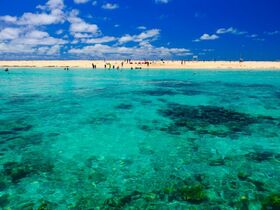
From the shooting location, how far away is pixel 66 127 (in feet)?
56.2

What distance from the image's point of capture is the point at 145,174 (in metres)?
10.4

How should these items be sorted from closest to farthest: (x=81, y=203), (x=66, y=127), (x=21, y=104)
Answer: (x=81, y=203)
(x=66, y=127)
(x=21, y=104)

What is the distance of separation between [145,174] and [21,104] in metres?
18.5

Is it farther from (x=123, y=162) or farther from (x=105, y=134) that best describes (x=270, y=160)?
(x=105, y=134)

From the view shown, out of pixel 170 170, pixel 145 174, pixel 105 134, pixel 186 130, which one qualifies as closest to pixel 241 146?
pixel 186 130

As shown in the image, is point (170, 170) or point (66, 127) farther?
point (66, 127)

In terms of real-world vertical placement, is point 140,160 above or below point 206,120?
below

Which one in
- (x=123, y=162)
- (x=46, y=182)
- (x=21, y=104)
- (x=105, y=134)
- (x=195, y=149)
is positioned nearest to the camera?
(x=46, y=182)

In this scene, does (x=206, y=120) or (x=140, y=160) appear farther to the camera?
(x=206, y=120)

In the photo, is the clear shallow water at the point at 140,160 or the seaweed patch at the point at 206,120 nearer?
the clear shallow water at the point at 140,160

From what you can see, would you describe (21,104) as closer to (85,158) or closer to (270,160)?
(85,158)

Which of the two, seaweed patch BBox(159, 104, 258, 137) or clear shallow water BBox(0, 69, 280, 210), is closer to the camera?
clear shallow water BBox(0, 69, 280, 210)

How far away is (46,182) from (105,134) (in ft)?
20.5

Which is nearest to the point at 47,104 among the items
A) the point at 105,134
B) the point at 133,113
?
the point at 133,113
